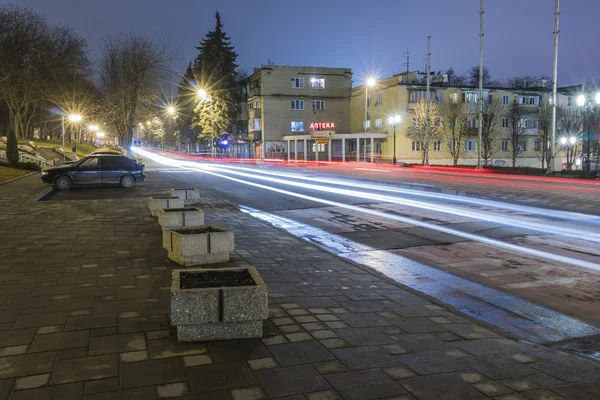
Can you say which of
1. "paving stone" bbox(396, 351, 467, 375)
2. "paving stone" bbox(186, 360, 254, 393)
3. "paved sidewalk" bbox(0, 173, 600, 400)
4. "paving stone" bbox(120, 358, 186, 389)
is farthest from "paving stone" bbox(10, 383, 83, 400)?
"paving stone" bbox(396, 351, 467, 375)

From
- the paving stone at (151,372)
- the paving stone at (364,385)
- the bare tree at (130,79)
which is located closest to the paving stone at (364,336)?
the paving stone at (364,385)

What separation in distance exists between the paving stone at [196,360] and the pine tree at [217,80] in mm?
67669

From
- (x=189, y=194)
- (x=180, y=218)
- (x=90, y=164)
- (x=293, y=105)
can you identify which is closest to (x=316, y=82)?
(x=293, y=105)

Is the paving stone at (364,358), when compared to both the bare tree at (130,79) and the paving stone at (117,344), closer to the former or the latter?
the paving stone at (117,344)

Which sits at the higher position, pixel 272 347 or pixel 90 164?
pixel 90 164

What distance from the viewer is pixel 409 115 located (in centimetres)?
5641

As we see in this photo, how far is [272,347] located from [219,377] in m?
0.76

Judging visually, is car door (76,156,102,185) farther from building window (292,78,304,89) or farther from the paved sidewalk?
building window (292,78,304,89)

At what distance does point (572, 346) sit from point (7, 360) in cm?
540

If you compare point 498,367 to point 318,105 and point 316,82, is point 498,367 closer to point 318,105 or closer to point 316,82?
point 318,105

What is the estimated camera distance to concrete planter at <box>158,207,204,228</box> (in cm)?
981

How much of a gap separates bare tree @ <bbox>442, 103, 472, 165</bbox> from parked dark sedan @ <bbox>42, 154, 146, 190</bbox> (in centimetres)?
4188

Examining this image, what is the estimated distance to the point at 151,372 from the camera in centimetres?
398

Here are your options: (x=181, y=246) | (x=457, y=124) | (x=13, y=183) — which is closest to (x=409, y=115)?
(x=457, y=124)
